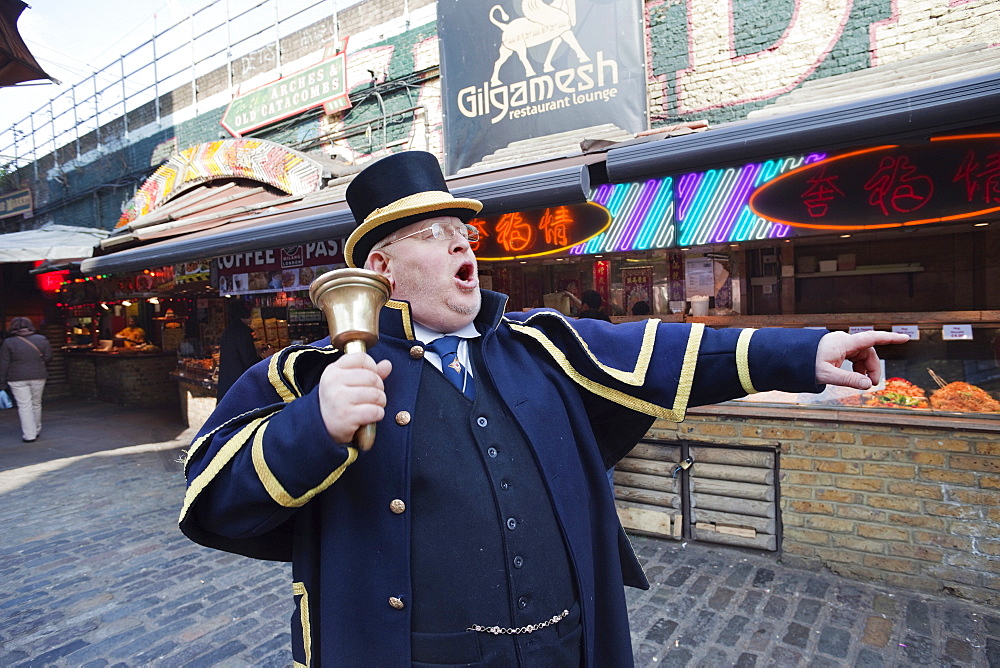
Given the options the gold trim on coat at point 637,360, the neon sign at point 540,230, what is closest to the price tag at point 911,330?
the neon sign at point 540,230

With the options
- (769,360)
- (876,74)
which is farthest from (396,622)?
(876,74)

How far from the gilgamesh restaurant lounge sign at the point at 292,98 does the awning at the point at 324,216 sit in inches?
92.3

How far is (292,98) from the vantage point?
9.67m

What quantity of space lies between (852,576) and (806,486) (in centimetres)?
68

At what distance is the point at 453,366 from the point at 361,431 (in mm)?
504

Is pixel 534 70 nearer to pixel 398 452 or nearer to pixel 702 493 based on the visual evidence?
Answer: pixel 702 493

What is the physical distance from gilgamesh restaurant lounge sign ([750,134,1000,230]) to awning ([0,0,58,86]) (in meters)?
8.08

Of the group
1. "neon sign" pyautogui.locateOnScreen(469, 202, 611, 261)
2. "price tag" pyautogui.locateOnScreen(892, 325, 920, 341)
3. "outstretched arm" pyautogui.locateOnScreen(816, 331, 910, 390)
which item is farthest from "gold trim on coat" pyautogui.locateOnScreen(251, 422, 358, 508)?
"price tag" pyautogui.locateOnScreen(892, 325, 920, 341)

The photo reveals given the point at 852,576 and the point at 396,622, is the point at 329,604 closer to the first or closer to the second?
the point at 396,622

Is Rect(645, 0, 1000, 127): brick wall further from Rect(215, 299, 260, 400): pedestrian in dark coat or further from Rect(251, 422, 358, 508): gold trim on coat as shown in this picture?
Rect(251, 422, 358, 508): gold trim on coat

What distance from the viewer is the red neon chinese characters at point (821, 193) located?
3973 mm

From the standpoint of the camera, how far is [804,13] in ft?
18.2

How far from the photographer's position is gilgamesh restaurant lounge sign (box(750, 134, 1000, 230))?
3.61 metres

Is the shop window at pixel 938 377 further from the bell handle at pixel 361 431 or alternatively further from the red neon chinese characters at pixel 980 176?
the bell handle at pixel 361 431
